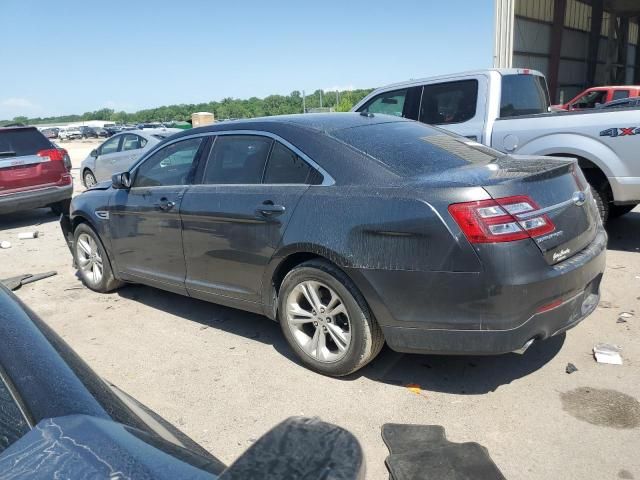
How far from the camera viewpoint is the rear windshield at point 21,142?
32.2 ft

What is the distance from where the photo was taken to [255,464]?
3.40 feet

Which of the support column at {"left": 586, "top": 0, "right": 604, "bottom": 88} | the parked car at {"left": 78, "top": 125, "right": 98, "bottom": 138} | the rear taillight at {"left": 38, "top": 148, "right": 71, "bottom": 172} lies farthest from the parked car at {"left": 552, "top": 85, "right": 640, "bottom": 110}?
the parked car at {"left": 78, "top": 125, "right": 98, "bottom": 138}

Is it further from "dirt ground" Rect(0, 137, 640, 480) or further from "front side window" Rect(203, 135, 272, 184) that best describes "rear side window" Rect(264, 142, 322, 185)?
"dirt ground" Rect(0, 137, 640, 480)

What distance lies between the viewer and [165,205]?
15.0 feet

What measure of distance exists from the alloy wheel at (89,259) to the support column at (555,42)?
25365 millimetres

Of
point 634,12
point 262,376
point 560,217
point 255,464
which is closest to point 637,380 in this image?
point 560,217

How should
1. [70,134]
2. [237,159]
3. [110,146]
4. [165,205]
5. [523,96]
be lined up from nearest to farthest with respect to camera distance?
[237,159]
[165,205]
[523,96]
[110,146]
[70,134]

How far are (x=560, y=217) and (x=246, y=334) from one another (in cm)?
251

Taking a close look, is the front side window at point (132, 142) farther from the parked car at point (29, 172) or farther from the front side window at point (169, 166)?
the front side window at point (169, 166)

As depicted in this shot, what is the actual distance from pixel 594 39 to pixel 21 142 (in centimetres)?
3012

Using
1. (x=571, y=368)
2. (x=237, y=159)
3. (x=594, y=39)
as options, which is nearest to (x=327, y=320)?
(x=237, y=159)

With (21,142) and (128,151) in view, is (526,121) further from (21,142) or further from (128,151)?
(128,151)

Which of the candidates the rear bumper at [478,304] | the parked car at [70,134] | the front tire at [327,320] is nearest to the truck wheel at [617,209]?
the rear bumper at [478,304]

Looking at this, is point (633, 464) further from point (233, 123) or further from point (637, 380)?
point (233, 123)
